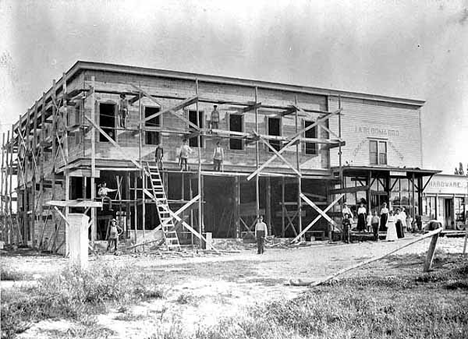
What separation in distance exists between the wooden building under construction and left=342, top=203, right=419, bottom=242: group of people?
1.14 meters

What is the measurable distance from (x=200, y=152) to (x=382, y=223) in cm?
974

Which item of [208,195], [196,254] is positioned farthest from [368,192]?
[196,254]

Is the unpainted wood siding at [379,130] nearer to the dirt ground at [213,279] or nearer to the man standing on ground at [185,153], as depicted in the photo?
the man standing on ground at [185,153]

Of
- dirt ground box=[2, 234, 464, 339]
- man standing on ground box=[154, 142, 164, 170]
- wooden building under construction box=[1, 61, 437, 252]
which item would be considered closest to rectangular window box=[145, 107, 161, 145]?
wooden building under construction box=[1, 61, 437, 252]

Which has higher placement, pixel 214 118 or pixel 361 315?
pixel 214 118

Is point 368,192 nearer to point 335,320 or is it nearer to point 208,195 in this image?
point 208,195

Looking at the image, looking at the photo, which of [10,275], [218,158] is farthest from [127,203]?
[10,275]

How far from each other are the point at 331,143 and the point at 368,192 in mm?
3081

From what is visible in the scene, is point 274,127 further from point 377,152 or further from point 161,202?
point 161,202

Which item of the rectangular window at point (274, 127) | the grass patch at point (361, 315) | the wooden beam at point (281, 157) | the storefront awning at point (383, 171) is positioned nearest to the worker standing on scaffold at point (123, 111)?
the wooden beam at point (281, 157)

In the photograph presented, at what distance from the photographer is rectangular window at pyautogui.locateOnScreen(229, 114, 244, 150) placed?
28.6m

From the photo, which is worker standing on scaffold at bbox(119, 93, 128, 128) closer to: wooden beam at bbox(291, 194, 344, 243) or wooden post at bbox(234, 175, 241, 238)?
wooden post at bbox(234, 175, 241, 238)

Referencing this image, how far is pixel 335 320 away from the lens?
9.02m

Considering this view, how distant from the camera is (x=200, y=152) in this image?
26.7m
